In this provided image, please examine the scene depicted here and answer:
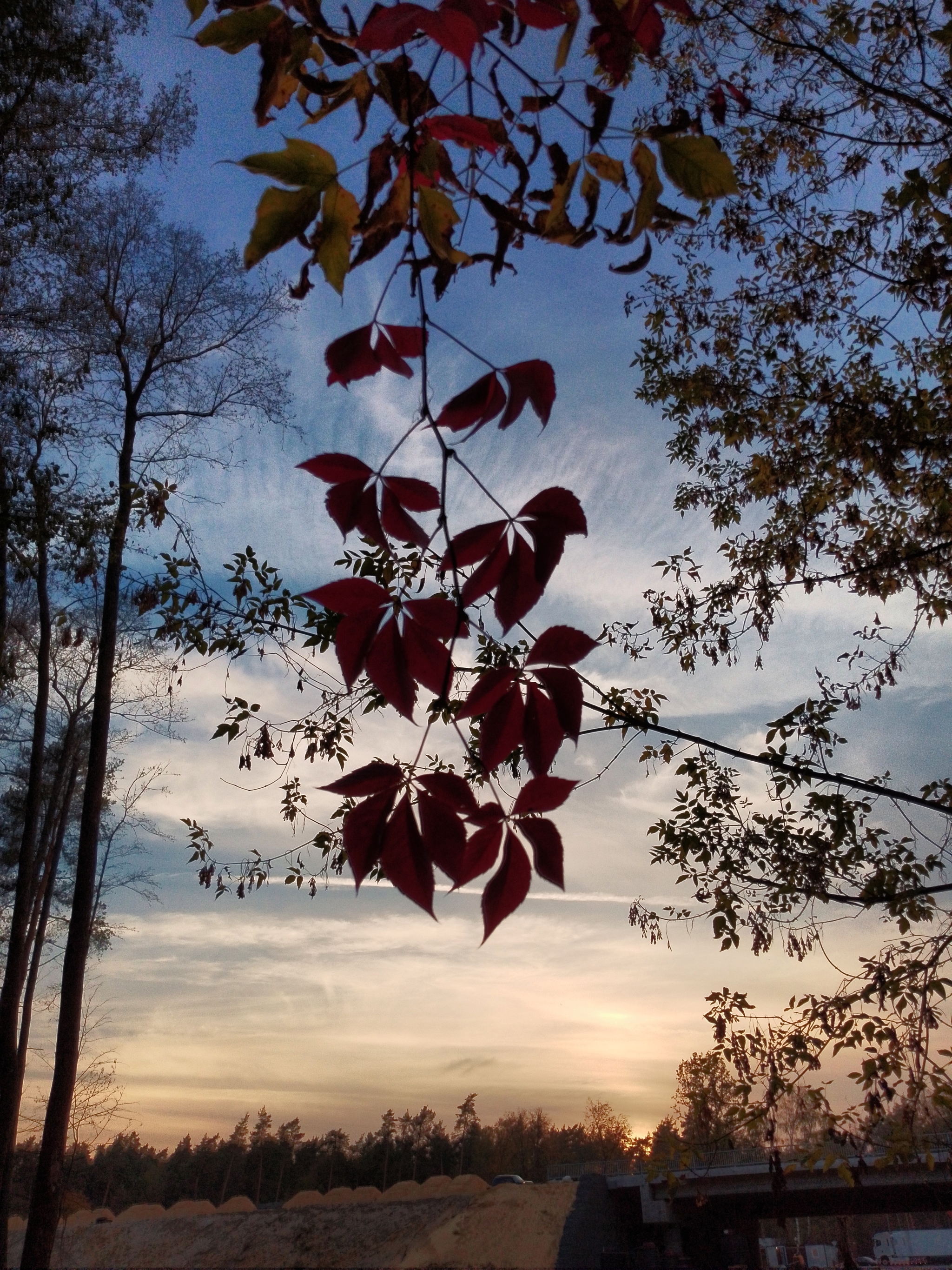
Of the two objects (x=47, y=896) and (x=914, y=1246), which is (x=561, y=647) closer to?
(x=47, y=896)

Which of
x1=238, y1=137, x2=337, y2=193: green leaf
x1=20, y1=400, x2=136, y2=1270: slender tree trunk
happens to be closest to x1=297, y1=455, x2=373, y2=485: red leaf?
x1=238, y1=137, x2=337, y2=193: green leaf

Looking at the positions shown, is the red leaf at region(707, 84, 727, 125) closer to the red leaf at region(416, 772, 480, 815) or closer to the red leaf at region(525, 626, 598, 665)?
the red leaf at region(525, 626, 598, 665)

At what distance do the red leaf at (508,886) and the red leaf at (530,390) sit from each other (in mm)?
384

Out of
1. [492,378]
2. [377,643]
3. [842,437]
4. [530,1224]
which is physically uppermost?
[842,437]

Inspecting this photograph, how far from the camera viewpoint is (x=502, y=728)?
76cm

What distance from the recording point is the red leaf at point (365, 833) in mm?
652

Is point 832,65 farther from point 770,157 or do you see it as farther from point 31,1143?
point 31,1143

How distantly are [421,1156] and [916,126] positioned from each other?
47.6 meters

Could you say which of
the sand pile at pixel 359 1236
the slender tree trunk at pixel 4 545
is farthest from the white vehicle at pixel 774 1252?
the slender tree trunk at pixel 4 545

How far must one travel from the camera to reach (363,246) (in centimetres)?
86

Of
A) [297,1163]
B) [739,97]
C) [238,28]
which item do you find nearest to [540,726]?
[238,28]

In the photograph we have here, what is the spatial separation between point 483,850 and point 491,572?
244 mm

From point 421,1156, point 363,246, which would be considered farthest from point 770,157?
point 421,1156

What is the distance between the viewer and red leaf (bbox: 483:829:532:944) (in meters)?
0.69
